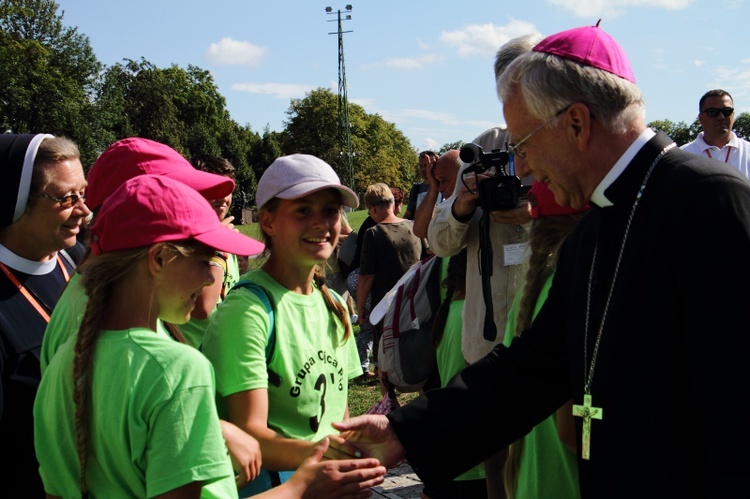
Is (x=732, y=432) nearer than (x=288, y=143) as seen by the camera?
Yes

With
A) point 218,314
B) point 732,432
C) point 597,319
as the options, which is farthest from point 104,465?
point 732,432

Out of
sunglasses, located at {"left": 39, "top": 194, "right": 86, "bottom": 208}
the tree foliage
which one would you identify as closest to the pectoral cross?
sunglasses, located at {"left": 39, "top": 194, "right": 86, "bottom": 208}

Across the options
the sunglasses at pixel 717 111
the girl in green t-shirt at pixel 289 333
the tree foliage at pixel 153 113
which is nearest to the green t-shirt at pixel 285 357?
the girl in green t-shirt at pixel 289 333

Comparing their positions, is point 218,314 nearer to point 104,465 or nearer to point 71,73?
point 104,465

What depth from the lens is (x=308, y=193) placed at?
2875 mm

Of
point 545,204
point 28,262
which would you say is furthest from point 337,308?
point 28,262

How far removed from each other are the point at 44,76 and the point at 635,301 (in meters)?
52.6

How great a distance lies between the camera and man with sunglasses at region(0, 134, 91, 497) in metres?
2.33

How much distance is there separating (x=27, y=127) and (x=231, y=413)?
51966 millimetres

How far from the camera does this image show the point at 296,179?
2848 millimetres

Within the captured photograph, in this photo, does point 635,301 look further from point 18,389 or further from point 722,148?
point 722,148

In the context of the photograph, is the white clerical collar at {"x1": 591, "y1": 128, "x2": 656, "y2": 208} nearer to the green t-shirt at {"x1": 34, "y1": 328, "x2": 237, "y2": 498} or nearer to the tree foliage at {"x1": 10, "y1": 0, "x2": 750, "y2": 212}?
the green t-shirt at {"x1": 34, "y1": 328, "x2": 237, "y2": 498}

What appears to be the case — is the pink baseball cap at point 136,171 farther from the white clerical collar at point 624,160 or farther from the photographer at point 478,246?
the white clerical collar at point 624,160

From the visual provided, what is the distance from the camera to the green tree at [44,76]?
46.6 meters
